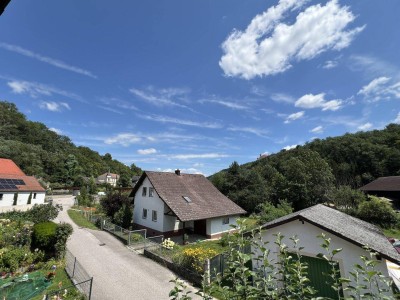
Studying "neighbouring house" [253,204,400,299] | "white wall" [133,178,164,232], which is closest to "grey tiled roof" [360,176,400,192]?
"neighbouring house" [253,204,400,299]

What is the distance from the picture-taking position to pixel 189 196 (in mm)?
25281

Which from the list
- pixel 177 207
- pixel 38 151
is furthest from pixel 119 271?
pixel 38 151

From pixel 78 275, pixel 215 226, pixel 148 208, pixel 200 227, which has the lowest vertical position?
pixel 78 275

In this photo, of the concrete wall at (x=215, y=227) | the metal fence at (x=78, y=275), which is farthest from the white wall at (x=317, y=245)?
the concrete wall at (x=215, y=227)

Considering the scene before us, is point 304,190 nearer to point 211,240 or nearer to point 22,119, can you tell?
point 211,240

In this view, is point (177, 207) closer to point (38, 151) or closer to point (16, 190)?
point (16, 190)

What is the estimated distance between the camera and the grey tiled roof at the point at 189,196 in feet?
73.1

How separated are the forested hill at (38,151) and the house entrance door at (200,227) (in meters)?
54.2

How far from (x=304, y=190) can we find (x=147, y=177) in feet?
86.6

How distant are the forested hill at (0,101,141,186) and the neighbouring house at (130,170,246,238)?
49.3 m

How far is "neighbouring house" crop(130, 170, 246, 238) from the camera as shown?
73.7 ft

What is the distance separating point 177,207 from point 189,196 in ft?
11.2

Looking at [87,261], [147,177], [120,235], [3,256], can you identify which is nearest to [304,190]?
[147,177]

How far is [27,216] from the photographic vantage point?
91.9 feet
